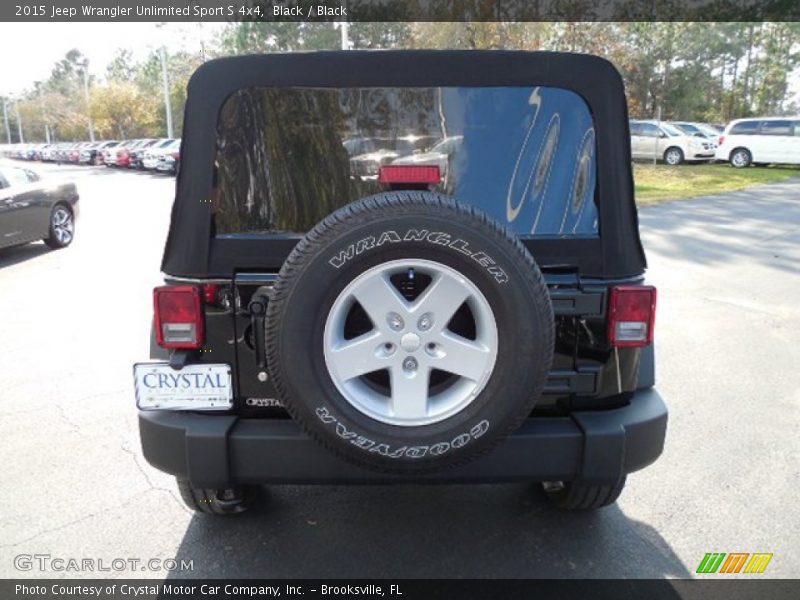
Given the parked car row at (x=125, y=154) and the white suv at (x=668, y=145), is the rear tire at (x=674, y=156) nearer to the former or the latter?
the white suv at (x=668, y=145)

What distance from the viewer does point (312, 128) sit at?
241cm

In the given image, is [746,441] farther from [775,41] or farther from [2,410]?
[775,41]

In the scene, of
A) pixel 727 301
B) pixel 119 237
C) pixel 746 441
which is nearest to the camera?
pixel 746 441

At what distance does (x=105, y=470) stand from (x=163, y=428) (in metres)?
1.37

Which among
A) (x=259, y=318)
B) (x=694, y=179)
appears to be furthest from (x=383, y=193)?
(x=694, y=179)

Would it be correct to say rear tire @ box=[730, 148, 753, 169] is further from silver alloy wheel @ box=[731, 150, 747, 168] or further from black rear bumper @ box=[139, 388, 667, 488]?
black rear bumper @ box=[139, 388, 667, 488]

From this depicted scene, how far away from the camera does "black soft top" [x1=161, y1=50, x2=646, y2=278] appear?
230 centimetres

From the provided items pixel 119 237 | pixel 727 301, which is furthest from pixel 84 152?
pixel 727 301

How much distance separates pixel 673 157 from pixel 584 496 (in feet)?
81.9

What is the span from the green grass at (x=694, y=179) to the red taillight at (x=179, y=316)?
546 inches

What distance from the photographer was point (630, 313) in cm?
233

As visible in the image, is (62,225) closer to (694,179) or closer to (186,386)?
(186,386)

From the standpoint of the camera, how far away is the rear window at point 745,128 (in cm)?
2358

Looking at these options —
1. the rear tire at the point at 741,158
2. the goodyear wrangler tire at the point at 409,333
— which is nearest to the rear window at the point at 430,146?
the goodyear wrangler tire at the point at 409,333
